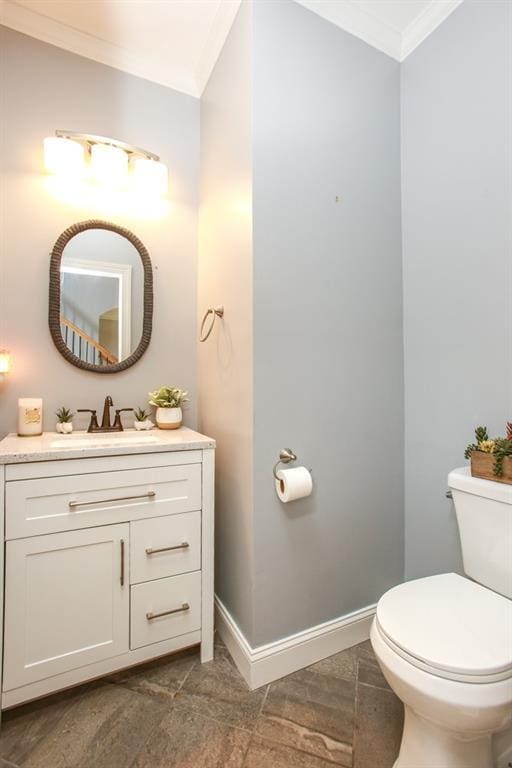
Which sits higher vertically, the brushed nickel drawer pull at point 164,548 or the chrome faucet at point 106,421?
the chrome faucet at point 106,421

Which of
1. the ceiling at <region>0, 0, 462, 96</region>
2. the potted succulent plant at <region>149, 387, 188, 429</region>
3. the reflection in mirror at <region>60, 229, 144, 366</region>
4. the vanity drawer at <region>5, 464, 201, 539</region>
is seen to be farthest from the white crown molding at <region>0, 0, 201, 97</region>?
the vanity drawer at <region>5, 464, 201, 539</region>

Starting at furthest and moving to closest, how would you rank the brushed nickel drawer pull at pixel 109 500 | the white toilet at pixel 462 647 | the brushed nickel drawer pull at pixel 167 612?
1. the brushed nickel drawer pull at pixel 167 612
2. the brushed nickel drawer pull at pixel 109 500
3. the white toilet at pixel 462 647

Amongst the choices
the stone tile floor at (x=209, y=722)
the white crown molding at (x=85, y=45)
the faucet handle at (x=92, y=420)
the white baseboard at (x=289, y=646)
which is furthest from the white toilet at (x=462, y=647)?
the white crown molding at (x=85, y=45)

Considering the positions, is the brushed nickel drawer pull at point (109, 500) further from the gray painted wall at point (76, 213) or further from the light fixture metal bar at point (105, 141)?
the light fixture metal bar at point (105, 141)

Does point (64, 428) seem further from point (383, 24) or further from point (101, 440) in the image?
point (383, 24)

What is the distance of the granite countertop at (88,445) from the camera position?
1123 millimetres

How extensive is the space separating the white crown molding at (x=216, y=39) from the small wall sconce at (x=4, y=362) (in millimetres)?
1673

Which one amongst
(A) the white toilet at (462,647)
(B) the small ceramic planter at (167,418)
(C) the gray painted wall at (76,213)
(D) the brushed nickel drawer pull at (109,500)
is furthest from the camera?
(B) the small ceramic planter at (167,418)

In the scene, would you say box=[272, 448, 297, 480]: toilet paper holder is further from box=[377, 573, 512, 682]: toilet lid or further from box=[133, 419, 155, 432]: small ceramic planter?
box=[133, 419, 155, 432]: small ceramic planter

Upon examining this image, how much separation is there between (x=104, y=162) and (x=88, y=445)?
51.4 inches

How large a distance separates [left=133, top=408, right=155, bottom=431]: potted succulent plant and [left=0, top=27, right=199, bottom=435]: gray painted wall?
54 millimetres

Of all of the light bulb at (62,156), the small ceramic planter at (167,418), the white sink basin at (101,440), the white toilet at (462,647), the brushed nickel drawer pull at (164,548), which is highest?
the light bulb at (62,156)

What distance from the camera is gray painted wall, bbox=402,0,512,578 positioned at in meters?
1.29

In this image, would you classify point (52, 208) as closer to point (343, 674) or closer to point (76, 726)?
point (76, 726)
